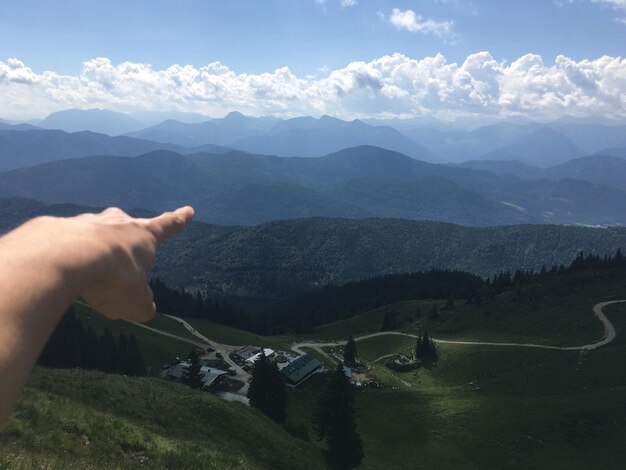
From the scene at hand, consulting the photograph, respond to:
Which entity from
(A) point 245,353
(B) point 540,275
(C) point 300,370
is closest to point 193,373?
(C) point 300,370

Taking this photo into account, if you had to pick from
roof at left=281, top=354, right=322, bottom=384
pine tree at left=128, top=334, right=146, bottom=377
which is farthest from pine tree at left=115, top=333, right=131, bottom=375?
→ roof at left=281, top=354, right=322, bottom=384

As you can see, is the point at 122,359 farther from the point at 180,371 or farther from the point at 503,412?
the point at 503,412

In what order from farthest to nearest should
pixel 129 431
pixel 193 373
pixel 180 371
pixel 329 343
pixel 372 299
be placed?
pixel 372 299 < pixel 329 343 < pixel 180 371 < pixel 193 373 < pixel 129 431

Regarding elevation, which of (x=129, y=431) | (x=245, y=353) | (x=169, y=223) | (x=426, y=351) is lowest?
(x=245, y=353)

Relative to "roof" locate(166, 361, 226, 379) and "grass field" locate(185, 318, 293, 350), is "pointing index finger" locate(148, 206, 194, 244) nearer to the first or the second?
"roof" locate(166, 361, 226, 379)

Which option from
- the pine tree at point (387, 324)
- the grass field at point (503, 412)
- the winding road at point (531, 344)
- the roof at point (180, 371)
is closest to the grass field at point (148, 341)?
the roof at point (180, 371)

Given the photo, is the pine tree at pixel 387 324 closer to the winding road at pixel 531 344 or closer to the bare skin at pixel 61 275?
the winding road at pixel 531 344

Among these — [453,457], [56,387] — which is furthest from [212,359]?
[56,387]
